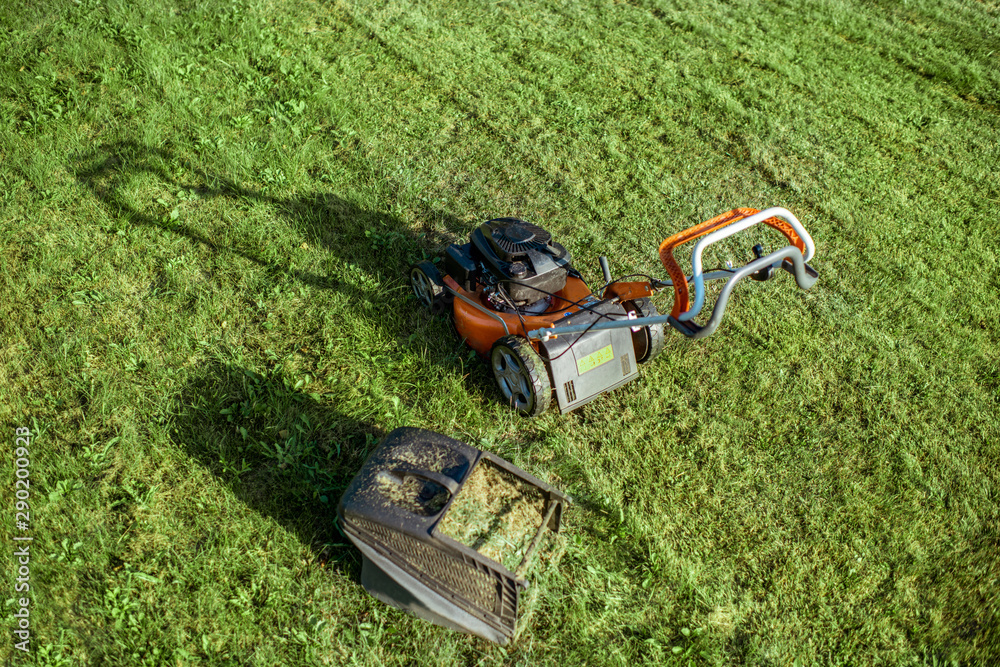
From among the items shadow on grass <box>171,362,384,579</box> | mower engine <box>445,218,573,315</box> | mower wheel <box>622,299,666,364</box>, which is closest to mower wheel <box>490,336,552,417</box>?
mower engine <box>445,218,573,315</box>

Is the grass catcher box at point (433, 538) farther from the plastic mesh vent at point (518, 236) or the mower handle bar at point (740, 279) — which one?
the plastic mesh vent at point (518, 236)

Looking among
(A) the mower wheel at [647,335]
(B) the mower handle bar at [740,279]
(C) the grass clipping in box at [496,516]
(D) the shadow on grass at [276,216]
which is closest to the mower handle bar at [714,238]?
(B) the mower handle bar at [740,279]

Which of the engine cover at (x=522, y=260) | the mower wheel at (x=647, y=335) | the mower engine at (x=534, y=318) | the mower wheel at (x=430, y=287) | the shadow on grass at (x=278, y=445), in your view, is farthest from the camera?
the mower wheel at (x=430, y=287)

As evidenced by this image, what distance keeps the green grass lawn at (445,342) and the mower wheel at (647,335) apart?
260 millimetres

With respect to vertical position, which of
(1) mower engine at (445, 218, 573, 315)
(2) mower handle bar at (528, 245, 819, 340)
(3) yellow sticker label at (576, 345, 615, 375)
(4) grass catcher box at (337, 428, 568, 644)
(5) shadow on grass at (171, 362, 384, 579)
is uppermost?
(2) mower handle bar at (528, 245, 819, 340)

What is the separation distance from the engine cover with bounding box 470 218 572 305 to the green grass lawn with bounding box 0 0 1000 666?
0.67 m

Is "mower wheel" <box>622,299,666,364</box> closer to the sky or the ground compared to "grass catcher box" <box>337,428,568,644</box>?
closer to the sky

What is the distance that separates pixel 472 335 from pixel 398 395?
64cm

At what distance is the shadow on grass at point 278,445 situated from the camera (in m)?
3.61

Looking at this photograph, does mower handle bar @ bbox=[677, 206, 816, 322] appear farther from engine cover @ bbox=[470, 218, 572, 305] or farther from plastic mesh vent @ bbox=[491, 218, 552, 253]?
plastic mesh vent @ bbox=[491, 218, 552, 253]

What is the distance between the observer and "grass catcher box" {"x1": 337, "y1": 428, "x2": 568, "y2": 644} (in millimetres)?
2881

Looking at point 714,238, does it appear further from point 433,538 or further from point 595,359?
point 433,538

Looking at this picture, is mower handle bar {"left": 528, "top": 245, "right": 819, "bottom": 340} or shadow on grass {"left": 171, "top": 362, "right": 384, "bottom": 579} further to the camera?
shadow on grass {"left": 171, "top": 362, "right": 384, "bottom": 579}

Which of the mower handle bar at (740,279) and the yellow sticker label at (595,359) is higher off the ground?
the mower handle bar at (740,279)
